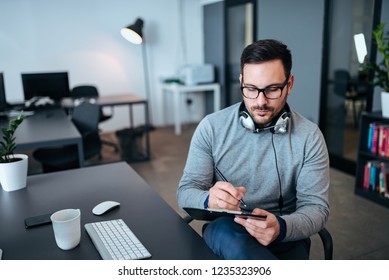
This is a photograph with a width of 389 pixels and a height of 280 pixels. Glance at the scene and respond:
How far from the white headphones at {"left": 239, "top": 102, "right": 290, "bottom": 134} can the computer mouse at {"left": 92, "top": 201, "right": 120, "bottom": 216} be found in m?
0.55

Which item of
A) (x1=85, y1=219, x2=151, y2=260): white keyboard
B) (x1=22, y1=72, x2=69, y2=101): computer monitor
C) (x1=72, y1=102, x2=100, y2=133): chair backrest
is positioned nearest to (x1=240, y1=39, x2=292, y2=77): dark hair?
(x1=85, y1=219, x2=151, y2=260): white keyboard

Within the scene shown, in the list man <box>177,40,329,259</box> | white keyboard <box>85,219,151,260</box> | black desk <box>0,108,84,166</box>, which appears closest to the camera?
white keyboard <box>85,219,151,260</box>

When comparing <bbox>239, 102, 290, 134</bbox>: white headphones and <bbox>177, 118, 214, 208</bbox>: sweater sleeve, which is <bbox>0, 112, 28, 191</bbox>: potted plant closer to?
<bbox>177, 118, 214, 208</bbox>: sweater sleeve

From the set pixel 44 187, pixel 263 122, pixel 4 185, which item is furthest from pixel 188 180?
pixel 4 185

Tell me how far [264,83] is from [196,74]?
424cm

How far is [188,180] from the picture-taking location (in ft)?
→ 4.45

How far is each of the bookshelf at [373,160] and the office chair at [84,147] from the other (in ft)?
7.48

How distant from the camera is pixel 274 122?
1325 millimetres

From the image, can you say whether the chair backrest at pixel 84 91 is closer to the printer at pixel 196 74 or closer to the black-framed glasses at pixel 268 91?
the printer at pixel 196 74

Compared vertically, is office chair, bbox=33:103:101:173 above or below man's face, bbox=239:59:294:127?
below

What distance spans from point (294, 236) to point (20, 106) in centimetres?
335

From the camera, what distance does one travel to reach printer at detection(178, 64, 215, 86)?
5359 mm
